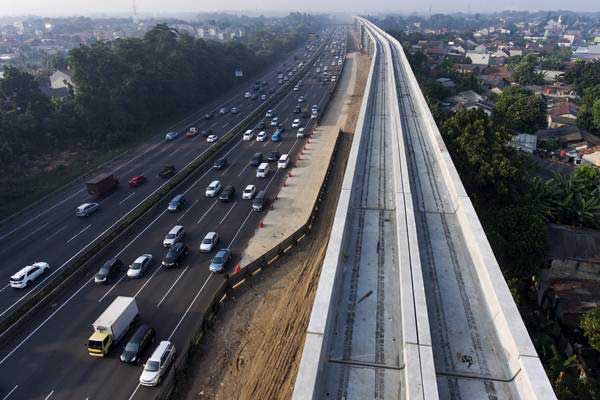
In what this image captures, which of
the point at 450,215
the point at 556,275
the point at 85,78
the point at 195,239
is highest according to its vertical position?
the point at 85,78

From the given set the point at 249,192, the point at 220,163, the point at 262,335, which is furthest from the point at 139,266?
the point at 220,163

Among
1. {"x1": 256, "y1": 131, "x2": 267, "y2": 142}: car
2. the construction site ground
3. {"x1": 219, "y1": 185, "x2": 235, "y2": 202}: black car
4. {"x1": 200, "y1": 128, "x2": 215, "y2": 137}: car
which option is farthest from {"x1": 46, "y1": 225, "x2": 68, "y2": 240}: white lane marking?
{"x1": 256, "y1": 131, "x2": 267, "y2": 142}: car

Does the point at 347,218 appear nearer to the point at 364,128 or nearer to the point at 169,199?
the point at 169,199

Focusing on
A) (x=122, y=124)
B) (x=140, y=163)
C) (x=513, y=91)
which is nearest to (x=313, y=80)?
(x=513, y=91)

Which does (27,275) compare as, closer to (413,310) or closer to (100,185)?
(100,185)

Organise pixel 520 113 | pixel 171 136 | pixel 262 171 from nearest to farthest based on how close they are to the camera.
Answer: pixel 262 171 < pixel 171 136 < pixel 520 113
